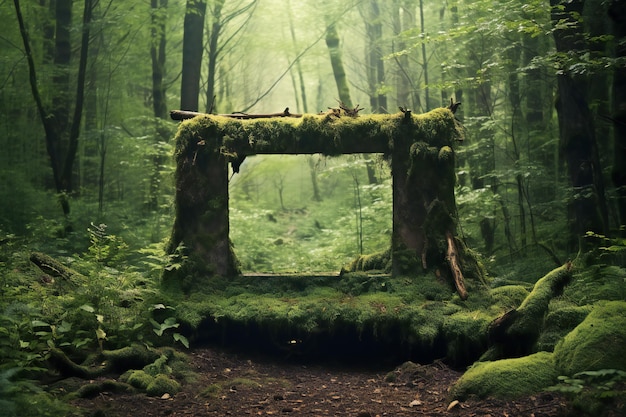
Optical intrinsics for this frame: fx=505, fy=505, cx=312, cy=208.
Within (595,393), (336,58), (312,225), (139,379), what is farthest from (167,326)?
(312,225)

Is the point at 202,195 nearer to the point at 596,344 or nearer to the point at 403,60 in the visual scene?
the point at 596,344

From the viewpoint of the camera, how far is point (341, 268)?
9859 mm

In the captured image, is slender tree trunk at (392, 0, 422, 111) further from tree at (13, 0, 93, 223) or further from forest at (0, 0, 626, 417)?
tree at (13, 0, 93, 223)

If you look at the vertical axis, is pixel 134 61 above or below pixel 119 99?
above

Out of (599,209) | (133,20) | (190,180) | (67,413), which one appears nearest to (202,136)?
(190,180)

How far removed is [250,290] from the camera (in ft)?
27.0

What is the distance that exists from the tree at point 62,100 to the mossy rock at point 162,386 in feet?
24.5

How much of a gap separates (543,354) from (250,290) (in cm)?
456

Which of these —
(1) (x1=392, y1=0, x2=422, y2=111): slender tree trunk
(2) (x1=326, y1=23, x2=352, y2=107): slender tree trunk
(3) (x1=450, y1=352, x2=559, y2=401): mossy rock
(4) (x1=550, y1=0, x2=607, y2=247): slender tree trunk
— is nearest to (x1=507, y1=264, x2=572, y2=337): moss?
(3) (x1=450, y1=352, x2=559, y2=401): mossy rock

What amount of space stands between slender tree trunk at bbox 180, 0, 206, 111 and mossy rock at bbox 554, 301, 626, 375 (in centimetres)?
952

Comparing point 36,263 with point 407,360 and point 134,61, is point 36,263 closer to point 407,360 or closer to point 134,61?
point 407,360

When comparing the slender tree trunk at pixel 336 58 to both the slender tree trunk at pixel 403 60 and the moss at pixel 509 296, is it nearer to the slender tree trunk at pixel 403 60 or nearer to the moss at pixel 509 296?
the slender tree trunk at pixel 403 60

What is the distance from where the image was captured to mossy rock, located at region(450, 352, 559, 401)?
185 inches

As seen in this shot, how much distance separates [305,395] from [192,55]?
923 centimetres
